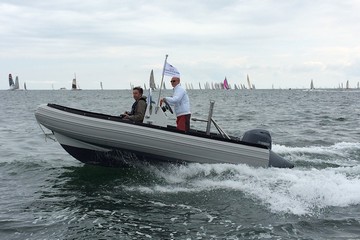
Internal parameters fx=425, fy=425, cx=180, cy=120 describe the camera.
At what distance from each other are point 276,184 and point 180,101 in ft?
7.75

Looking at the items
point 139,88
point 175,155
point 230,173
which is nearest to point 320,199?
point 230,173

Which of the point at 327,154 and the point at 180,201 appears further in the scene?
the point at 327,154

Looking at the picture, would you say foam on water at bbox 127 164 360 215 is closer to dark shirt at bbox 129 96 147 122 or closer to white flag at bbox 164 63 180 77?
dark shirt at bbox 129 96 147 122

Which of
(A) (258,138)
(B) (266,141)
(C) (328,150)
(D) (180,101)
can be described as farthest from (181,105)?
(C) (328,150)

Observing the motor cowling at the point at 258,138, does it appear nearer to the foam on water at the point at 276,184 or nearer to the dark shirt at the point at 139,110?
the foam on water at the point at 276,184

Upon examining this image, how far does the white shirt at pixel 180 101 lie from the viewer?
805cm

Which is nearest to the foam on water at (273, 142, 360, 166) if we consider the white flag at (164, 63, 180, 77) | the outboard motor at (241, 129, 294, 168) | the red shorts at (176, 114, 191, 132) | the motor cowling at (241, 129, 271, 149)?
the outboard motor at (241, 129, 294, 168)

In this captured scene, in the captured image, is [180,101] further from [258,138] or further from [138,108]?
[258,138]

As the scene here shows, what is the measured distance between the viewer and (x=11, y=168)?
9.25 metres

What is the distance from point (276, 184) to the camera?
742 cm

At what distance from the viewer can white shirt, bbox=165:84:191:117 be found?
8055 mm

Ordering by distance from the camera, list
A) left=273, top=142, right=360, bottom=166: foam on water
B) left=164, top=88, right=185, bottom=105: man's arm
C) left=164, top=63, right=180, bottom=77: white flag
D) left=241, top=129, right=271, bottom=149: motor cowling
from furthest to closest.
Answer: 1. left=273, top=142, right=360, bottom=166: foam on water
2. left=241, top=129, right=271, bottom=149: motor cowling
3. left=164, top=63, right=180, bottom=77: white flag
4. left=164, top=88, right=185, bottom=105: man's arm

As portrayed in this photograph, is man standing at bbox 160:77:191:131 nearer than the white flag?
Yes

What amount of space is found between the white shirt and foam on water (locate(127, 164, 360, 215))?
3.50ft
